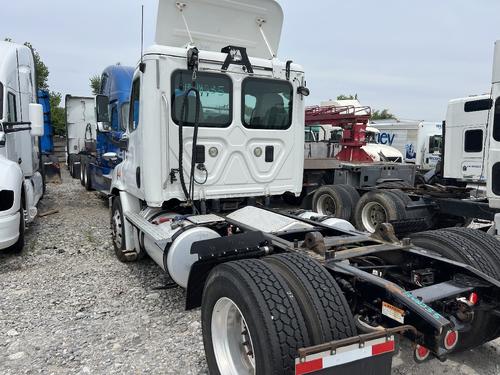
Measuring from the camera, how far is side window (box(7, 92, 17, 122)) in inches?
260

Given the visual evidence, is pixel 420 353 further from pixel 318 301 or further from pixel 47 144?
pixel 47 144

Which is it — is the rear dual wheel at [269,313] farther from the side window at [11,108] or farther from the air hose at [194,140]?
the side window at [11,108]

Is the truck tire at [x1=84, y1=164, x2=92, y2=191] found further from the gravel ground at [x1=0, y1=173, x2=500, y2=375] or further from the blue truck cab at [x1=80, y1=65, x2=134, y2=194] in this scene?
the gravel ground at [x1=0, y1=173, x2=500, y2=375]

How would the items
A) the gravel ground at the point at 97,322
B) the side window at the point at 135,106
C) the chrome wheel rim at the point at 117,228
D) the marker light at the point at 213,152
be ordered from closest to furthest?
the gravel ground at the point at 97,322 < the marker light at the point at 213,152 < the side window at the point at 135,106 < the chrome wheel rim at the point at 117,228

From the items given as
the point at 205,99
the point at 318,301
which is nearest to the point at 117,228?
the point at 205,99

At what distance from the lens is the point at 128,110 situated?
5.56m

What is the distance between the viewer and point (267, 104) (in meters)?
5.11

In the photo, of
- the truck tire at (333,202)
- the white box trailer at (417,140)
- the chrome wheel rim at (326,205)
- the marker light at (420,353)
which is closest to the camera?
the marker light at (420,353)

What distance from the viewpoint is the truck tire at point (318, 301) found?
89.0 inches

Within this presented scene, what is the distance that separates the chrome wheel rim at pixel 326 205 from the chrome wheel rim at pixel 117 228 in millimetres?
4491

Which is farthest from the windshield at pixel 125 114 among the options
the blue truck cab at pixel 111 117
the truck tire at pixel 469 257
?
the blue truck cab at pixel 111 117

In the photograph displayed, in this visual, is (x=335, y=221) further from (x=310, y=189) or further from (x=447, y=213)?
(x=310, y=189)

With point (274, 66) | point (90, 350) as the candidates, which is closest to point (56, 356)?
point (90, 350)

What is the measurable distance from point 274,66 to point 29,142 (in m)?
5.35
